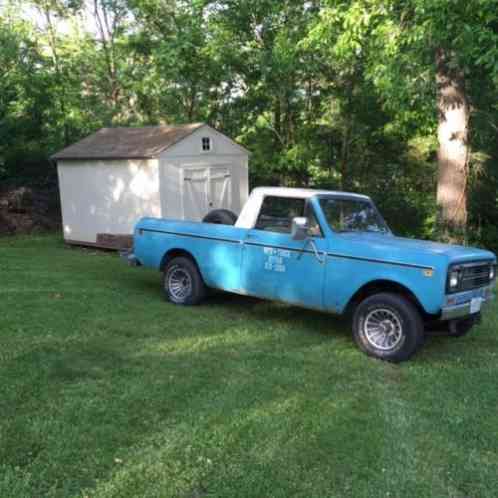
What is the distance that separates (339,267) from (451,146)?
620 centimetres

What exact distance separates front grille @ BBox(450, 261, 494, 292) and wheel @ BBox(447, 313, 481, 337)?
44 cm

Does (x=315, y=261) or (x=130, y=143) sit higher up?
(x=130, y=143)

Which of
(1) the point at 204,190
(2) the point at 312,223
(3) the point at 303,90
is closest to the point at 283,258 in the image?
(2) the point at 312,223

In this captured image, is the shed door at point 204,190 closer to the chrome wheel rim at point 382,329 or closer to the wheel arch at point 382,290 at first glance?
the wheel arch at point 382,290

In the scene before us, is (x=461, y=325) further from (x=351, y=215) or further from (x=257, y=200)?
(x=257, y=200)

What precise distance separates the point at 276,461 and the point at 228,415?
77cm

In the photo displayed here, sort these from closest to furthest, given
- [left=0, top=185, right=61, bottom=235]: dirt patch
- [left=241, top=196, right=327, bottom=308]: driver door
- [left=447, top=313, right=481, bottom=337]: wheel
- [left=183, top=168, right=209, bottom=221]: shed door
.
A: [left=447, top=313, right=481, bottom=337]: wheel, [left=241, top=196, right=327, bottom=308]: driver door, [left=183, top=168, right=209, bottom=221]: shed door, [left=0, top=185, right=61, bottom=235]: dirt patch

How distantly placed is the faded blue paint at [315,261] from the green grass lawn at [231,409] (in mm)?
595

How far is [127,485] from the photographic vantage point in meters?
3.48

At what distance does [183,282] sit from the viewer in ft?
26.9

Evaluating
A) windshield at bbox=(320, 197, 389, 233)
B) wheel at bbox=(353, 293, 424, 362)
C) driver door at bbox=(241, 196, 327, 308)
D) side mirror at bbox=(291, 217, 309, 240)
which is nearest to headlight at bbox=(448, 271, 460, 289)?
wheel at bbox=(353, 293, 424, 362)

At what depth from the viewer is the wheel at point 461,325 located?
612cm

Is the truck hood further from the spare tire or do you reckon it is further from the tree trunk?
the tree trunk

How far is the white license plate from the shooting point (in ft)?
19.4
